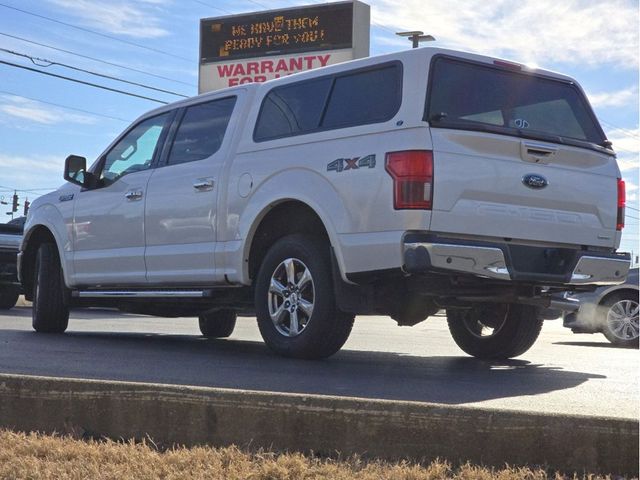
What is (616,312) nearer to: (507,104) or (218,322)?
(218,322)

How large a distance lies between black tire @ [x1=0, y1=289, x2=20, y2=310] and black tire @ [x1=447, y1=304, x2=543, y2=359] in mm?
10508

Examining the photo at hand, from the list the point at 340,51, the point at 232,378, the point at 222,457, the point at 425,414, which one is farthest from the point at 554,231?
the point at 340,51

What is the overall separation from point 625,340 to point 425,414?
9.06 meters

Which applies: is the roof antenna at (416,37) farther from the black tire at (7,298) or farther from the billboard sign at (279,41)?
the black tire at (7,298)

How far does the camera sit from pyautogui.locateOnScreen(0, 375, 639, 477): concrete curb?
364cm

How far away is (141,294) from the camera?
8383 mm

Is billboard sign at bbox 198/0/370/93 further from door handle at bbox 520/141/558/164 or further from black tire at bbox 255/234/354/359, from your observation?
door handle at bbox 520/141/558/164

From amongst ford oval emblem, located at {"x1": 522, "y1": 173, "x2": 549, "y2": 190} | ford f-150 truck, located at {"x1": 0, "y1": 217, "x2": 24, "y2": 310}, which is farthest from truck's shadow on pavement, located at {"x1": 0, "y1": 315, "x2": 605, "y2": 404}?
ford f-150 truck, located at {"x1": 0, "y1": 217, "x2": 24, "y2": 310}

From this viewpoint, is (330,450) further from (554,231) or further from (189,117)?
(189,117)

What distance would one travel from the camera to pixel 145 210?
830 centimetres

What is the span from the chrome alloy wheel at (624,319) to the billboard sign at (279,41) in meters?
16.5

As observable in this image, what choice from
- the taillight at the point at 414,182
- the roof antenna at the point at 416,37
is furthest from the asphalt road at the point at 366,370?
the roof antenna at the point at 416,37

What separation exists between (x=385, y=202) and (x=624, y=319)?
718 cm

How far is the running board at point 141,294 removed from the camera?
781cm
